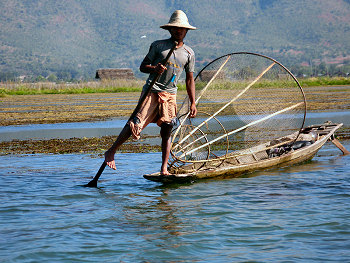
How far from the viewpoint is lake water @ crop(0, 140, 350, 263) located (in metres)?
4.20

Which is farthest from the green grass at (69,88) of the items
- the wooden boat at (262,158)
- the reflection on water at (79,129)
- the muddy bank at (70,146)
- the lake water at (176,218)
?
the lake water at (176,218)

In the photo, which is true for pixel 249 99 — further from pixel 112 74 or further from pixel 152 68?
pixel 112 74

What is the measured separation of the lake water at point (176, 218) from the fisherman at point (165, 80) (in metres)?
0.66

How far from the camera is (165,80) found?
6.00 m

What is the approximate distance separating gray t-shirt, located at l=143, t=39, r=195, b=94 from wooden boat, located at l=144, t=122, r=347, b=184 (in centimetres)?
103

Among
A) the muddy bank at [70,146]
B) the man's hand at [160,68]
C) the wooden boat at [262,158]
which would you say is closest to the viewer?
the man's hand at [160,68]

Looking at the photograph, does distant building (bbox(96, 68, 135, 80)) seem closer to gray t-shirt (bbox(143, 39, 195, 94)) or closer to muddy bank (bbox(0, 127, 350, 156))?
muddy bank (bbox(0, 127, 350, 156))

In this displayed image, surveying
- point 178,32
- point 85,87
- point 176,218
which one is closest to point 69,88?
point 85,87

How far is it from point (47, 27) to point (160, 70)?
509ft

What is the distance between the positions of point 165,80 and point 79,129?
826 centimetres

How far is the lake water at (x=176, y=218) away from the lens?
4199mm

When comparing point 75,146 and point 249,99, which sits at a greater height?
point 249,99

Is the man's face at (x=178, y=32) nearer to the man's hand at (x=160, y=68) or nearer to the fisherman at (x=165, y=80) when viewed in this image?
the fisherman at (x=165, y=80)

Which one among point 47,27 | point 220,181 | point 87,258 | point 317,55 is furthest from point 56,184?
point 47,27
